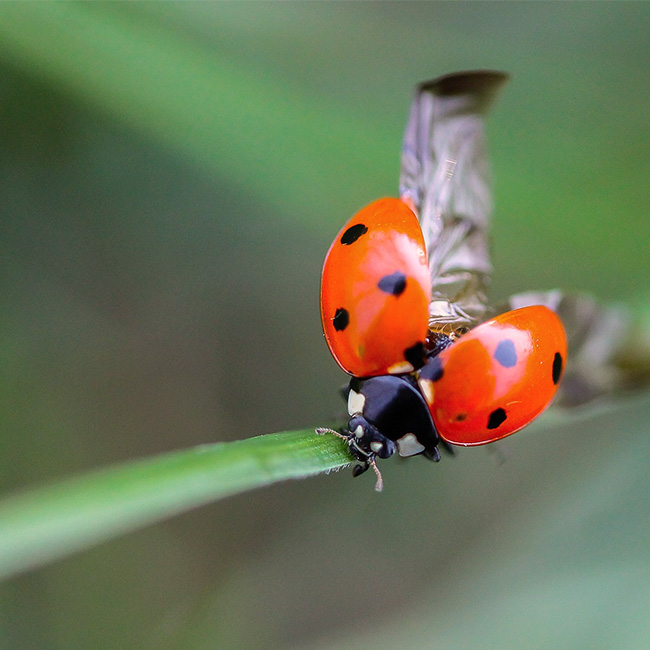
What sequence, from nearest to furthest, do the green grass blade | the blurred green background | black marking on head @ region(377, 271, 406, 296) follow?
the green grass blade → black marking on head @ region(377, 271, 406, 296) → the blurred green background

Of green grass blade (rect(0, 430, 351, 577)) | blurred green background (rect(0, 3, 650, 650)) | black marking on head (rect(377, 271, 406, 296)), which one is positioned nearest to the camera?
green grass blade (rect(0, 430, 351, 577))

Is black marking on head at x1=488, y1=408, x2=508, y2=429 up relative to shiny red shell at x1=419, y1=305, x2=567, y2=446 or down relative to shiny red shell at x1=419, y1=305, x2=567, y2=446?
down

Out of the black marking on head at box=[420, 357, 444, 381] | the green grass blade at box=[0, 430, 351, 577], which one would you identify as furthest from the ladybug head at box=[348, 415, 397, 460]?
the green grass blade at box=[0, 430, 351, 577]

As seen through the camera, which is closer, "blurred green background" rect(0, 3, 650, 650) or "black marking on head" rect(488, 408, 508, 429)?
"black marking on head" rect(488, 408, 508, 429)

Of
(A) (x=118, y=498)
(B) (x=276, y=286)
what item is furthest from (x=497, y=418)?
(B) (x=276, y=286)

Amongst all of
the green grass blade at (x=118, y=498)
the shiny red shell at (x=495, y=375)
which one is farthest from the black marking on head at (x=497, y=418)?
the green grass blade at (x=118, y=498)

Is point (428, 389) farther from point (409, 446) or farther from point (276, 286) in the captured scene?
point (276, 286)

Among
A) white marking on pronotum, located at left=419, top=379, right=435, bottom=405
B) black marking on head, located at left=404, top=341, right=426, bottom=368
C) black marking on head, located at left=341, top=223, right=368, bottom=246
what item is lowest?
white marking on pronotum, located at left=419, top=379, right=435, bottom=405

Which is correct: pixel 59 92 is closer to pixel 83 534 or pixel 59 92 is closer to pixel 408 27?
pixel 408 27

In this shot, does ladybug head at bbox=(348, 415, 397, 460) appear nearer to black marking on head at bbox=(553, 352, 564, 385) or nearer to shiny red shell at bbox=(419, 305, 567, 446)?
shiny red shell at bbox=(419, 305, 567, 446)
